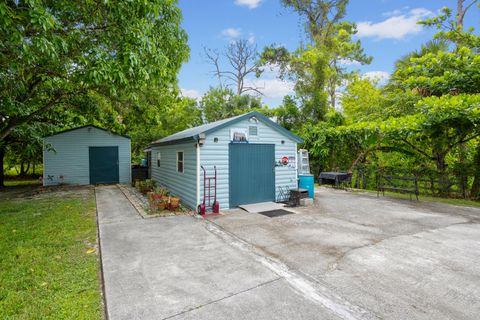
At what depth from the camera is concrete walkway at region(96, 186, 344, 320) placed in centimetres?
250

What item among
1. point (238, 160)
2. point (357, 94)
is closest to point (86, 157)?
point (238, 160)

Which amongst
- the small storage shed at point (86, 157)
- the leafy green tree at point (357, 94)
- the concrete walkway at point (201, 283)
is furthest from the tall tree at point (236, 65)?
the concrete walkway at point (201, 283)

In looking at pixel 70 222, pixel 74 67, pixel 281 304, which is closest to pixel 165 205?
pixel 70 222

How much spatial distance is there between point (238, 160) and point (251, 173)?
0.61 m

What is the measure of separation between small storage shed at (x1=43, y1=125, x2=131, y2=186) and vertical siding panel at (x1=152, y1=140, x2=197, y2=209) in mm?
3586

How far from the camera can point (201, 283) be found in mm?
3061

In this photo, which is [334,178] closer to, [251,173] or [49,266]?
[251,173]

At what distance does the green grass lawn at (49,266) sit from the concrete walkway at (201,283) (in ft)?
0.81

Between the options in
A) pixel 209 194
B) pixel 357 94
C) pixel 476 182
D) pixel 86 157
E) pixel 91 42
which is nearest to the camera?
pixel 91 42

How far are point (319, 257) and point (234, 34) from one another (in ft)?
73.7

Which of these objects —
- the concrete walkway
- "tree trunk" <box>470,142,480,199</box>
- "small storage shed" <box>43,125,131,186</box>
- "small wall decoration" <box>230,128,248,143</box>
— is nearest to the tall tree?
"small storage shed" <box>43,125,131,186</box>

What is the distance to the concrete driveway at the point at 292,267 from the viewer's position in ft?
8.40

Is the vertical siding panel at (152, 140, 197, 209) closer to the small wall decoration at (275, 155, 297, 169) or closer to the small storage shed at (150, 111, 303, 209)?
the small storage shed at (150, 111, 303, 209)

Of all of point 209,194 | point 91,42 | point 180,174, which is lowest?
point 209,194
